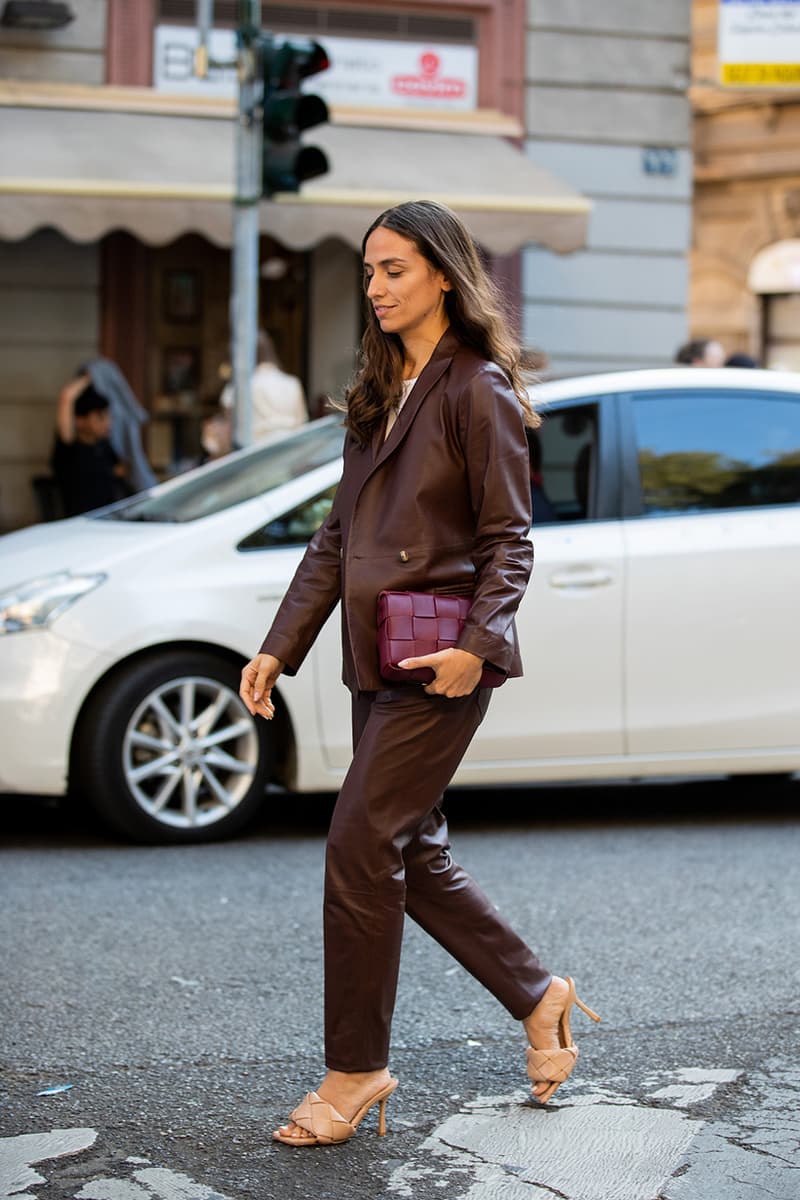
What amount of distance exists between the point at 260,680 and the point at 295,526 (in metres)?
2.99

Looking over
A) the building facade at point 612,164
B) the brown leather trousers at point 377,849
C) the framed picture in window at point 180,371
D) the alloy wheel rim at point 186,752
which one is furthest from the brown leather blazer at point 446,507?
the building facade at point 612,164

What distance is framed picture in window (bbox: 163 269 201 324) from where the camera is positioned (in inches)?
572

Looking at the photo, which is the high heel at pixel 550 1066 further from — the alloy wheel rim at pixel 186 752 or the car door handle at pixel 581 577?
the car door handle at pixel 581 577

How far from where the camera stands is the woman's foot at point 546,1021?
12.7ft

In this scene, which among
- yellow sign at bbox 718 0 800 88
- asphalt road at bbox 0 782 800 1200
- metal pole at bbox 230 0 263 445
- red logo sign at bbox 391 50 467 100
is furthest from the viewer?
red logo sign at bbox 391 50 467 100

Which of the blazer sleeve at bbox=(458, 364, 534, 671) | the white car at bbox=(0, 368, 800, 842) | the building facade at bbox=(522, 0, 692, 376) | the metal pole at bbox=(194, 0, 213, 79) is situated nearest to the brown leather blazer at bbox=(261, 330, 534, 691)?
the blazer sleeve at bbox=(458, 364, 534, 671)

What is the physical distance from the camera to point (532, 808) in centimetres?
751

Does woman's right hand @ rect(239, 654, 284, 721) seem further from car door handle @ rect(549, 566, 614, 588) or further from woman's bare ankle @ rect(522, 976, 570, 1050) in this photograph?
car door handle @ rect(549, 566, 614, 588)

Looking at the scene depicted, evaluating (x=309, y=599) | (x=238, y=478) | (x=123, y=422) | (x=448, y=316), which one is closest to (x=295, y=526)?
(x=238, y=478)

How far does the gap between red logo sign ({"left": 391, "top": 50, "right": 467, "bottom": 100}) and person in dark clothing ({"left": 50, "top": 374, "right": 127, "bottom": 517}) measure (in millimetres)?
4524

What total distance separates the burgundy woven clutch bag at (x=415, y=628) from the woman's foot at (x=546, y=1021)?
719 millimetres

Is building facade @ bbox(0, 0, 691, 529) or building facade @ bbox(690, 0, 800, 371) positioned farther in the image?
building facade @ bbox(690, 0, 800, 371)

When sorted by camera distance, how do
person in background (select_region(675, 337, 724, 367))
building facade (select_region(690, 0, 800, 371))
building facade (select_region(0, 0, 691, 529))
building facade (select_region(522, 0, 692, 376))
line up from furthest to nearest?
building facade (select_region(690, 0, 800, 371)) → building facade (select_region(522, 0, 692, 376)) → building facade (select_region(0, 0, 691, 529)) → person in background (select_region(675, 337, 724, 367))

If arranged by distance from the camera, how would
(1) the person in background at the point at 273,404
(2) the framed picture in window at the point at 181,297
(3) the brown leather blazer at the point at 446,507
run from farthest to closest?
1. (2) the framed picture in window at the point at 181,297
2. (1) the person in background at the point at 273,404
3. (3) the brown leather blazer at the point at 446,507
